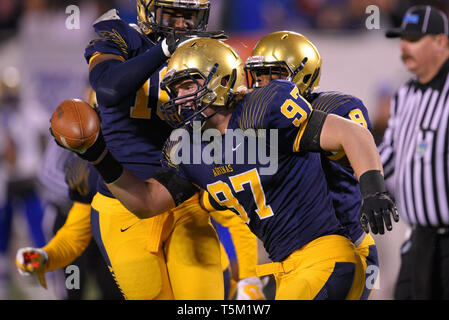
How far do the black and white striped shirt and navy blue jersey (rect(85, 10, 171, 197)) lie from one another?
157 centimetres

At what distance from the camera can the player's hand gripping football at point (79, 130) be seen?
234cm

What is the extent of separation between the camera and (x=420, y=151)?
378 cm

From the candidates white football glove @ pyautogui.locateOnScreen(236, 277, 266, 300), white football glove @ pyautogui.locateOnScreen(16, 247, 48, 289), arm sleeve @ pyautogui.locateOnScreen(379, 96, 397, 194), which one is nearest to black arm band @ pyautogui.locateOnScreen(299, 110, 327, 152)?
white football glove @ pyautogui.locateOnScreen(236, 277, 266, 300)

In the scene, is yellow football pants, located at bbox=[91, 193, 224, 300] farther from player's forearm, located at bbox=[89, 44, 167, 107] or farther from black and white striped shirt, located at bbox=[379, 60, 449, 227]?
black and white striped shirt, located at bbox=[379, 60, 449, 227]

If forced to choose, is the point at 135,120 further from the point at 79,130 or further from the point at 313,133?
the point at 313,133

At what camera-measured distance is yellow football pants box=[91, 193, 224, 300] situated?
279cm

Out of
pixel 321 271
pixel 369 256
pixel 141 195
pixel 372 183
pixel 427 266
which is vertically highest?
pixel 372 183

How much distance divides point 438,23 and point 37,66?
4.08 metres

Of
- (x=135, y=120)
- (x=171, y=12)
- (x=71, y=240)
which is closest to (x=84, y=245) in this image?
(x=71, y=240)

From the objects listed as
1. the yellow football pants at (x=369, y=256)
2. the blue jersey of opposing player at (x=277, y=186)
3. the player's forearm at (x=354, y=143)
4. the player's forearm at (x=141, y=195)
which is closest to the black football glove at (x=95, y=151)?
the player's forearm at (x=141, y=195)

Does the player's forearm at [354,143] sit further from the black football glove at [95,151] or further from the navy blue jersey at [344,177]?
the black football glove at [95,151]

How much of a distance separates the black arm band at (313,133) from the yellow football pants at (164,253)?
80cm

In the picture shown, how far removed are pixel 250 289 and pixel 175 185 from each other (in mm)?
656
